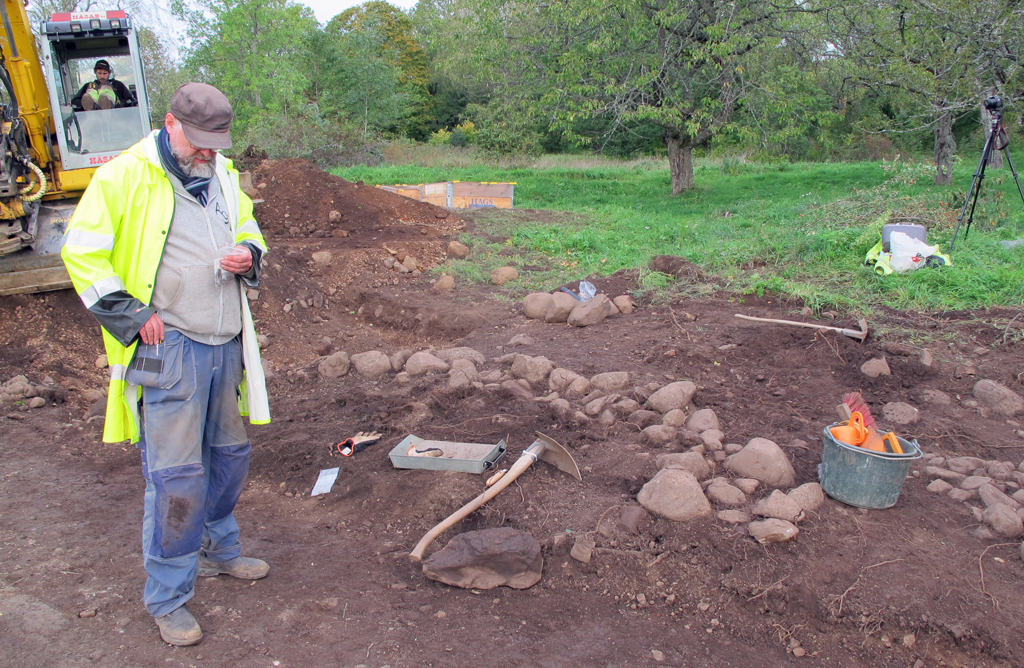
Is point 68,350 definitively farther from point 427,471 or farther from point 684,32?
point 684,32

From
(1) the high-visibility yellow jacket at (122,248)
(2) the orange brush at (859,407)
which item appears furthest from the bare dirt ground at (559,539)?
(1) the high-visibility yellow jacket at (122,248)

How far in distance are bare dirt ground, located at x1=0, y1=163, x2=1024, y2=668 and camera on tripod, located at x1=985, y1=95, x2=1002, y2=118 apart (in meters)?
2.66

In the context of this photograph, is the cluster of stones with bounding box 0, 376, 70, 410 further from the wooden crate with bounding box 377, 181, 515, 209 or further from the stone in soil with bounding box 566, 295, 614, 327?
the wooden crate with bounding box 377, 181, 515, 209

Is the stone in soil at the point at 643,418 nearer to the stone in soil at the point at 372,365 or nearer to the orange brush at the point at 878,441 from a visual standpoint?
the orange brush at the point at 878,441

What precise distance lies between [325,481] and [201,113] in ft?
6.89

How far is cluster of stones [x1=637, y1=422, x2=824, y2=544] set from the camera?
3.00 metres

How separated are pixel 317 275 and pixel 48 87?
329cm

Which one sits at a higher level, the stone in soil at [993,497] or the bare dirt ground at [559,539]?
the stone in soil at [993,497]

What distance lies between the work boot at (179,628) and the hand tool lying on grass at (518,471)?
868 mm

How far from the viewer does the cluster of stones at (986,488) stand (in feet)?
9.59

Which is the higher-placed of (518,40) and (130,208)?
(518,40)

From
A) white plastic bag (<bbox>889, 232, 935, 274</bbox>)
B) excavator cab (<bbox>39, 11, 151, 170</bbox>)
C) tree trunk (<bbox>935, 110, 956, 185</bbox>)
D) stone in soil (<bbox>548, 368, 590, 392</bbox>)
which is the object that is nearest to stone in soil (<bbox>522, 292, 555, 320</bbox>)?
stone in soil (<bbox>548, 368, 590, 392</bbox>)

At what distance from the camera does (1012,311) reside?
5.29 m

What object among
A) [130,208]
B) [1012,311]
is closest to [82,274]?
[130,208]
